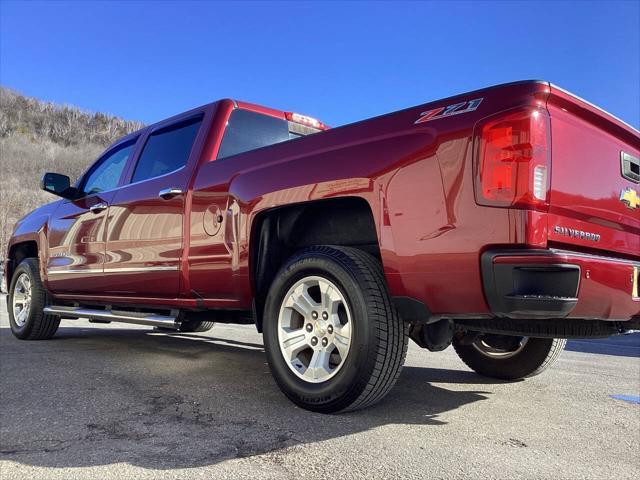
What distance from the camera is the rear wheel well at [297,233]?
10.4ft

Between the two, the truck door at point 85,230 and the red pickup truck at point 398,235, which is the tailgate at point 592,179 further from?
the truck door at point 85,230

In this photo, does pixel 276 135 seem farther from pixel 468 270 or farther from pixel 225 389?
pixel 468 270

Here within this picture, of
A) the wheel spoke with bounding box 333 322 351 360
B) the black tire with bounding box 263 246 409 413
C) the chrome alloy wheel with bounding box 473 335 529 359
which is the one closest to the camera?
the black tire with bounding box 263 246 409 413

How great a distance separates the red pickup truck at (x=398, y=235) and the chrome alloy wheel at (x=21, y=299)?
7.42ft

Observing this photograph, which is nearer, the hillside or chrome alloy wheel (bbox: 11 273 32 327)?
chrome alloy wheel (bbox: 11 273 32 327)

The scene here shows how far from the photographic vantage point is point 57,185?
5305 millimetres

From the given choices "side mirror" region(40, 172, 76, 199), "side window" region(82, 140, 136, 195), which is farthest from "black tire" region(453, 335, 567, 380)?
"side mirror" region(40, 172, 76, 199)

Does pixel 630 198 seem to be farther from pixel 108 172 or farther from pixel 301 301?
pixel 108 172

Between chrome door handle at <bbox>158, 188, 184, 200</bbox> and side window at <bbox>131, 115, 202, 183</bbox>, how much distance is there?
30cm

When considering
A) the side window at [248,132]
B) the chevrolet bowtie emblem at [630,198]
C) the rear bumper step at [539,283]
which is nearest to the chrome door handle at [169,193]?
the side window at [248,132]

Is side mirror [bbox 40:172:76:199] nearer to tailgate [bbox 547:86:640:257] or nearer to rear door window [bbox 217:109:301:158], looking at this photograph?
rear door window [bbox 217:109:301:158]

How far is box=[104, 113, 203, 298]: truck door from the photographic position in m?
3.86

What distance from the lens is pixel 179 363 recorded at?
4.29 metres

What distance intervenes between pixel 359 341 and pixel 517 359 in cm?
188
